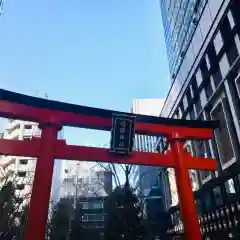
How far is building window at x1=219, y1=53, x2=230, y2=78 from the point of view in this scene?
11150mm

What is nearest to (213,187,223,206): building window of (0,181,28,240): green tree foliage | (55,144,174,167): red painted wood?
(55,144,174,167): red painted wood

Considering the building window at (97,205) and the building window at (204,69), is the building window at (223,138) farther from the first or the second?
the building window at (97,205)

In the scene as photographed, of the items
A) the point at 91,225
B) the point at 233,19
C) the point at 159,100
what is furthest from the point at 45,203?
the point at 159,100

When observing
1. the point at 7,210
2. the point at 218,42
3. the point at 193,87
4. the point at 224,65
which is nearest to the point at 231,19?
the point at 218,42

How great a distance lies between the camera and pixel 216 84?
12.3 metres

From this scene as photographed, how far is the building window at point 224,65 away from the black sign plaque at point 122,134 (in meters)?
4.52

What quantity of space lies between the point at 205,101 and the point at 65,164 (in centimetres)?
5036

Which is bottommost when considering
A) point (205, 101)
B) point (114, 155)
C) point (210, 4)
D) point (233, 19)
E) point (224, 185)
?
point (224, 185)

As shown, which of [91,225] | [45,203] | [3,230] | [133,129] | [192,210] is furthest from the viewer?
[91,225]

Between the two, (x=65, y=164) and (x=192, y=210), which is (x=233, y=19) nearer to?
(x=192, y=210)

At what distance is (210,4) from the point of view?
1314 cm

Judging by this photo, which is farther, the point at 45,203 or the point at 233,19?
the point at 233,19

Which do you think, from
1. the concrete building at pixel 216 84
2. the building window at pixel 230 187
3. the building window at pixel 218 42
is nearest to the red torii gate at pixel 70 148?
the building window at pixel 230 187

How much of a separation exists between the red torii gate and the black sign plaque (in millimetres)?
243
